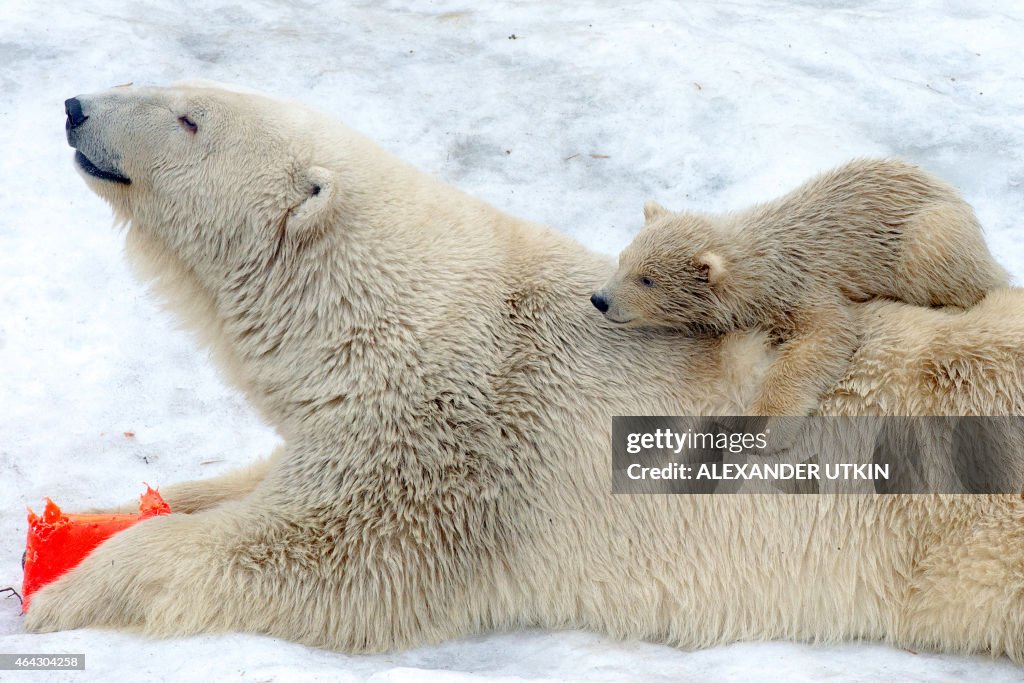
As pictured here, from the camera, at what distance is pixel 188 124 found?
11.7 ft

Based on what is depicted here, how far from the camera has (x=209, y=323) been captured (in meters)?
3.67

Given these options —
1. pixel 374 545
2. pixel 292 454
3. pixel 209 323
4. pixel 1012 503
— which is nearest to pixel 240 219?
pixel 209 323

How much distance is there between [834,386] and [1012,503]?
0.58 meters

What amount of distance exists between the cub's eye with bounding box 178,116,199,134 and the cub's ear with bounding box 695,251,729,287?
1.66 meters

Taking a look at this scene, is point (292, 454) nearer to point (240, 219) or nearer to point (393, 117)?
point (240, 219)

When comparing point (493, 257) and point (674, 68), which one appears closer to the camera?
point (493, 257)

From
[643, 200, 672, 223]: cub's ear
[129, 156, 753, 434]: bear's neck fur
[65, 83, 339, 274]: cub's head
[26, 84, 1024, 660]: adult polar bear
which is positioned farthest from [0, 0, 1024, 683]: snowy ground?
[643, 200, 672, 223]: cub's ear

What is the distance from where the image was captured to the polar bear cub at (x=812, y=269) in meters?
3.25

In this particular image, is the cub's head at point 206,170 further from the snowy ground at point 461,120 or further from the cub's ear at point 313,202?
the snowy ground at point 461,120

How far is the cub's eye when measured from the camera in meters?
3.56

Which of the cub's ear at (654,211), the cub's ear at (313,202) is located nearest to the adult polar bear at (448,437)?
the cub's ear at (313,202)
